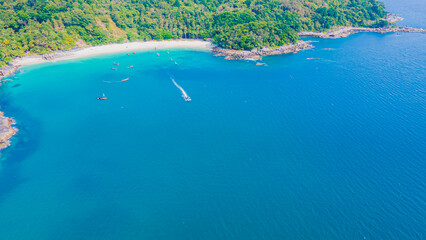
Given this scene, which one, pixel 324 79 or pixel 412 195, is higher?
pixel 324 79

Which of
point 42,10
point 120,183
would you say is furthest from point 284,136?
point 42,10

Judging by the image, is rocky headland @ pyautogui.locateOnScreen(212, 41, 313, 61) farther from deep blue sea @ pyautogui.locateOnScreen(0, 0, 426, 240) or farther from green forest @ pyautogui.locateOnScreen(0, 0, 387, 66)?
deep blue sea @ pyautogui.locateOnScreen(0, 0, 426, 240)

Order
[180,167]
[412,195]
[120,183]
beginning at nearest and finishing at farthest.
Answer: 1. [412,195]
2. [120,183]
3. [180,167]

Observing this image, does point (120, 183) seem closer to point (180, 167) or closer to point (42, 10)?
point (180, 167)

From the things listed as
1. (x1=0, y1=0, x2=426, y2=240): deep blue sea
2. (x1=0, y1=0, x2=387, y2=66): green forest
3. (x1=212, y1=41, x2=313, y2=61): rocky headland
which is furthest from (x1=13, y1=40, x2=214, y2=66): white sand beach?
(x1=0, y1=0, x2=426, y2=240): deep blue sea

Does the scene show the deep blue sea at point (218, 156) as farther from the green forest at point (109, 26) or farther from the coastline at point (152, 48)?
the green forest at point (109, 26)

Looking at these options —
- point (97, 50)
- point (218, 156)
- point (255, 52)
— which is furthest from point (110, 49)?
point (218, 156)
